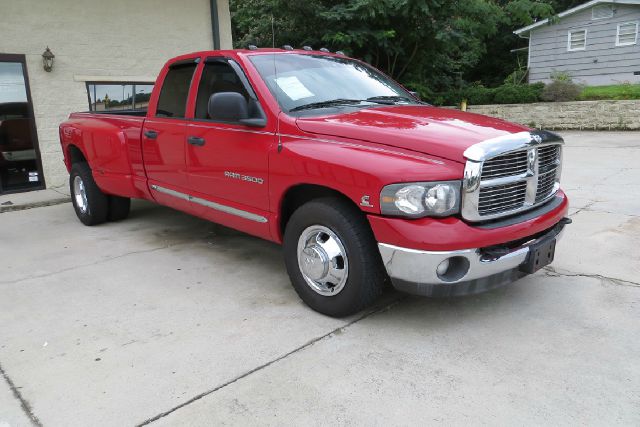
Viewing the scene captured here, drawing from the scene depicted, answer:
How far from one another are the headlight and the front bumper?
0.23 meters

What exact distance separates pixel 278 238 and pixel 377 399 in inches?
62.9

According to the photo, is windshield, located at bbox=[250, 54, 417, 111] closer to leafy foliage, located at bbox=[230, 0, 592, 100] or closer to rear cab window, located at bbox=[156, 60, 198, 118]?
rear cab window, located at bbox=[156, 60, 198, 118]

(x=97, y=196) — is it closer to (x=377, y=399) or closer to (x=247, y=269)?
(x=247, y=269)

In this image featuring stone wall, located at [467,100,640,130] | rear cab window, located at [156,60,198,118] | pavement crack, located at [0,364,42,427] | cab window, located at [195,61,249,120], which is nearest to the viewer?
pavement crack, located at [0,364,42,427]

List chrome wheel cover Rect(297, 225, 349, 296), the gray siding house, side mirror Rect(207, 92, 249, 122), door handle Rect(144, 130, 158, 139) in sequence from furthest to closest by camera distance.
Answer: the gray siding house < door handle Rect(144, 130, 158, 139) < side mirror Rect(207, 92, 249, 122) < chrome wheel cover Rect(297, 225, 349, 296)

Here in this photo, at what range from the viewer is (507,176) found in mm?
3211

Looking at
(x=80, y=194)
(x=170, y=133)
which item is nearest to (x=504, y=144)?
(x=170, y=133)

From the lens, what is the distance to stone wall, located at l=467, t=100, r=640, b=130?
15242 millimetres

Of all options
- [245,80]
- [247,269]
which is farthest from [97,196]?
[245,80]

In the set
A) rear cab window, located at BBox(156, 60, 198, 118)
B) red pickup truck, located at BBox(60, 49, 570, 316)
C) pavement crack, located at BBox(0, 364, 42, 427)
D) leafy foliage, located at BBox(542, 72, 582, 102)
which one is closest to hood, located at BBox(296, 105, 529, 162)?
red pickup truck, located at BBox(60, 49, 570, 316)

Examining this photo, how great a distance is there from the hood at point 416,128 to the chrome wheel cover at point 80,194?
155 inches

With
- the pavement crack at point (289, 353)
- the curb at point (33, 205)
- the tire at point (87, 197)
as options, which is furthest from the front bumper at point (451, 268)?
the curb at point (33, 205)

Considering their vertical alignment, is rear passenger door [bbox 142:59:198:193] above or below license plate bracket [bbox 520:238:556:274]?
above

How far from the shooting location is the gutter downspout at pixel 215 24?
34.2 feet
